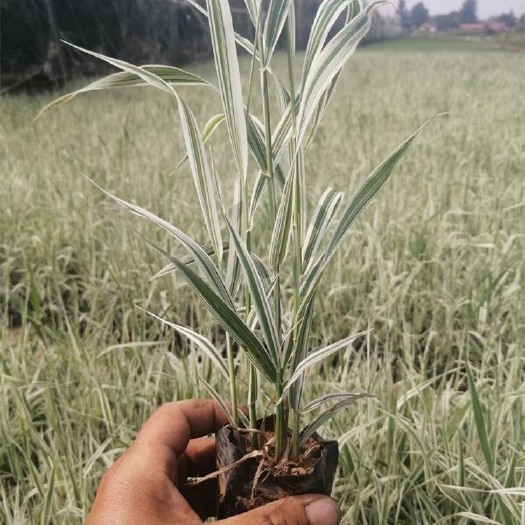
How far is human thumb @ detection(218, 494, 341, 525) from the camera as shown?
1.75 ft

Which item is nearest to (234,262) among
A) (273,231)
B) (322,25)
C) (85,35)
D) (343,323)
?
(273,231)

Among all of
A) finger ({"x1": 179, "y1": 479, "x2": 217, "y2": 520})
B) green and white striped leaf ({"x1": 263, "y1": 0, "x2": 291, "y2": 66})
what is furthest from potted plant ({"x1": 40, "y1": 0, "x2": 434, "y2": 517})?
finger ({"x1": 179, "y1": 479, "x2": 217, "y2": 520})

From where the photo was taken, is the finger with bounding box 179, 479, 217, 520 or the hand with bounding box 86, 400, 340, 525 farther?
the finger with bounding box 179, 479, 217, 520

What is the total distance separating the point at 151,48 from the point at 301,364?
937 cm

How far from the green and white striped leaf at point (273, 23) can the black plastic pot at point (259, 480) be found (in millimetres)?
404

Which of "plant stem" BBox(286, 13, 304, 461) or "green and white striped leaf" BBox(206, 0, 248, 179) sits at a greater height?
"green and white striped leaf" BBox(206, 0, 248, 179)

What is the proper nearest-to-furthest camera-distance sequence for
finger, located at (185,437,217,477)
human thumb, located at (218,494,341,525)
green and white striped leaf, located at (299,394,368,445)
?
human thumb, located at (218,494,341,525), green and white striped leaf, located at (299,394,368,445), finger, located at (185,437,217,477)

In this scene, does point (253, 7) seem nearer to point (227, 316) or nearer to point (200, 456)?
point (227, 316)

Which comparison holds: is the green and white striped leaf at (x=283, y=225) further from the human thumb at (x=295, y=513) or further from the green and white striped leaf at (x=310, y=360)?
the human thumb at (x=295, y=513)

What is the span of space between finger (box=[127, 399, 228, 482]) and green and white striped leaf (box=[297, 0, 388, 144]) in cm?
35

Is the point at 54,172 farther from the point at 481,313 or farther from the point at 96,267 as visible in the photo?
the point at 481,313

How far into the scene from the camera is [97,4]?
25.2 ft

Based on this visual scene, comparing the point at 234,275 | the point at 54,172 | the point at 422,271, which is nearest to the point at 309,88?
the point at 234,275

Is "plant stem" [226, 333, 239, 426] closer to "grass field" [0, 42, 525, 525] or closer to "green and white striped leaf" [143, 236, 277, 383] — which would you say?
"green and white striped leaf" [143, 236, 277, 383]
